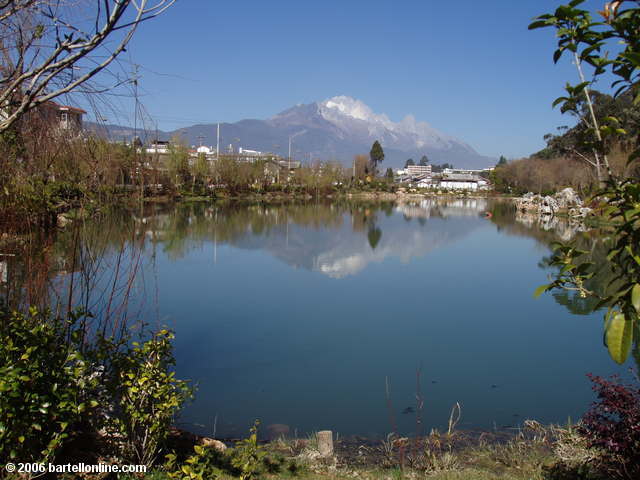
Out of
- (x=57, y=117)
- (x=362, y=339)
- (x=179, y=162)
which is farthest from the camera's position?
(x=179, y=162)

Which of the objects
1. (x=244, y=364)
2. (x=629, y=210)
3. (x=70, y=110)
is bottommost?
(x=244, y=364)

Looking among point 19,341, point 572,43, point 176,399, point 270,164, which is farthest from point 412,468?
point 270,164

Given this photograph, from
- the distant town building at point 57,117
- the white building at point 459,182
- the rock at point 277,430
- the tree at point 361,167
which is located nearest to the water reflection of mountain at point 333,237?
the rock at point 277,430

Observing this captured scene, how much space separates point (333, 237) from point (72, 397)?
17638 mm

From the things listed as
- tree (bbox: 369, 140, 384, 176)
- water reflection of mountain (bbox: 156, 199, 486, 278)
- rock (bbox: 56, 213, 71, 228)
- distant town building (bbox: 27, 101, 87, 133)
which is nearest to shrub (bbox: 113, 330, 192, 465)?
distant town building (bbox: 27, 101, 87, 133)

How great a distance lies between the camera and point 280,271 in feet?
41.0

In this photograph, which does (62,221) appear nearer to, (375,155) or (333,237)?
(333,237)

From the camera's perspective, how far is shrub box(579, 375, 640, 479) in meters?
2.52

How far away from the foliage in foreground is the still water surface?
3.56 ft

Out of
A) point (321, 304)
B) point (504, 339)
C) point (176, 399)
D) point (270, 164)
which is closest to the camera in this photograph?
point (176, 399)

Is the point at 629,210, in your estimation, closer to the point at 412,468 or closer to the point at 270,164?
the point at 412,468

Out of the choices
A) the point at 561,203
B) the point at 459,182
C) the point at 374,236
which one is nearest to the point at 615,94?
the point at 374,236

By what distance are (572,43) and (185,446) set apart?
3.15 m

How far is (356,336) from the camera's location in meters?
7.42
